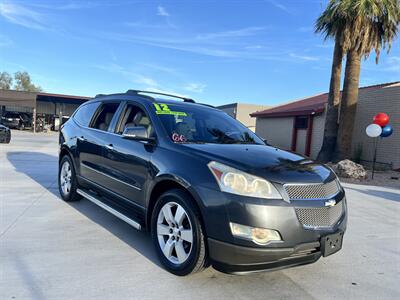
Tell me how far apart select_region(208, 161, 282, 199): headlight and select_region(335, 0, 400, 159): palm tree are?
1364 centimetres

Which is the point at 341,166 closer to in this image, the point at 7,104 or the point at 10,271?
the point at 10,271

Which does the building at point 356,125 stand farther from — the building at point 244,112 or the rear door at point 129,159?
the rear door at point 129,159

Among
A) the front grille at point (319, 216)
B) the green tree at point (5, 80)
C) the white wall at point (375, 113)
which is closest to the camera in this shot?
the front grille at point (319, 216)

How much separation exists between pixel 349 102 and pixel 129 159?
13630mm

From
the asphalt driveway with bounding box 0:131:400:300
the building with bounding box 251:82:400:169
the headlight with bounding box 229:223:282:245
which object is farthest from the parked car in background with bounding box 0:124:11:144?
the headlight with bounding box 229:223:282:245

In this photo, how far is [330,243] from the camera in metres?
3.37

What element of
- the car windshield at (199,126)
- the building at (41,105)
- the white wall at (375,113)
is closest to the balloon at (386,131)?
the white wall at (375,113)

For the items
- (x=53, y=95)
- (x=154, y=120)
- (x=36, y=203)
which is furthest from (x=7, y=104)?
(x=154, y=120)

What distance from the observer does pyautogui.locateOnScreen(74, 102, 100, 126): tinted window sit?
6.00 metres

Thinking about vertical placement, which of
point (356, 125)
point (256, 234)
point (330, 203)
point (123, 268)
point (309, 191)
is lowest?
point (123, 268)

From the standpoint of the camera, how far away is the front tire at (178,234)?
3.38 meters

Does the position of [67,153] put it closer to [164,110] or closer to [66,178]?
[66,178]

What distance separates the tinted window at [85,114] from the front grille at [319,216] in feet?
13.0

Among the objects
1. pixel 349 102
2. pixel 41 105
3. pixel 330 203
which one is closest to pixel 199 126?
pixel 330 203
